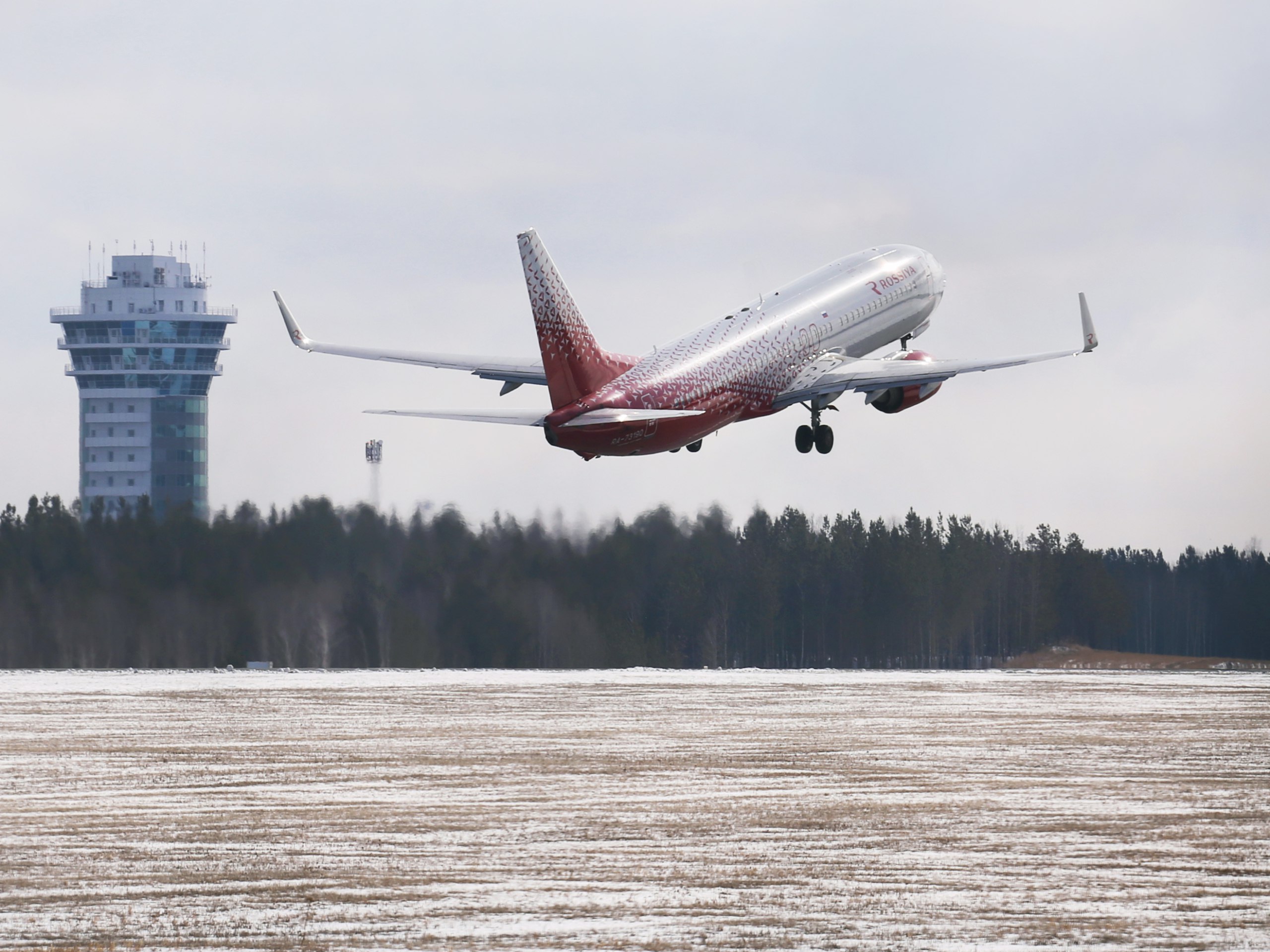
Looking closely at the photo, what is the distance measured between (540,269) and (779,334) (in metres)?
11.8

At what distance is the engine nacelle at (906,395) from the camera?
74125mm

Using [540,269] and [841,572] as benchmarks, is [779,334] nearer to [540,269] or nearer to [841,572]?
[540,269]

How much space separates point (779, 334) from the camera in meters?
71.7

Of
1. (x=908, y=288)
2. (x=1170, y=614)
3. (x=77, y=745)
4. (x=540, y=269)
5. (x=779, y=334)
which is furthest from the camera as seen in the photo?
(x=1170, y=614)

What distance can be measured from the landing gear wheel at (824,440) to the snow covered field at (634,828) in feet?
53.4

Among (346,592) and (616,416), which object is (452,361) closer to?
(616,416)

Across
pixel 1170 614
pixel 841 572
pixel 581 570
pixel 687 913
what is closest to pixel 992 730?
pixel 687 913

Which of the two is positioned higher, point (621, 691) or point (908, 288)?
point (908, 288)

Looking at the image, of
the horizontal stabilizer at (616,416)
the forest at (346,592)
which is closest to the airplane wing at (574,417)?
the horizontal stabilizer at (616,416)

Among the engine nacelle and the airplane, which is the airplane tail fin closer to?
the airplane

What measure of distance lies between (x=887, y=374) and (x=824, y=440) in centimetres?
375

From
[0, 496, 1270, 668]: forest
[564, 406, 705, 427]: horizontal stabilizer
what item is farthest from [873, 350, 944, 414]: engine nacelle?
[0, 496, 1270, 668]: forest

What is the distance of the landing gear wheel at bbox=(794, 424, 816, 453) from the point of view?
73.6 meters

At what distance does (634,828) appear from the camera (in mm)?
32000
